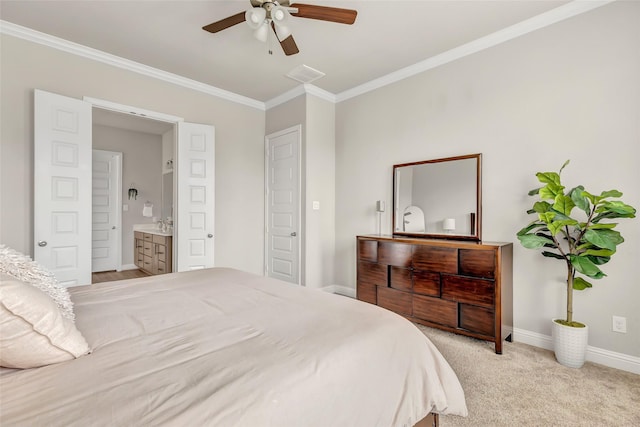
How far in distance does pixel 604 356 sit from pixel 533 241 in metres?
1.04

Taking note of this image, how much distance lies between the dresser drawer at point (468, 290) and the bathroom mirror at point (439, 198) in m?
0.52

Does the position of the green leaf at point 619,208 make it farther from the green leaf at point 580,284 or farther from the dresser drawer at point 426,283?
the dresser drawer at point 426,283

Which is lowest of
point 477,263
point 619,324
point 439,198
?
point 619,324

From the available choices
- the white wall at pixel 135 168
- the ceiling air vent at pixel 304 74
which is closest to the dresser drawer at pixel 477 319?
the ceiling air vent at pixel 304 74

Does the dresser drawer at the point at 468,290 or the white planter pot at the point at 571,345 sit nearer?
the white planter pot at the point at 571,345

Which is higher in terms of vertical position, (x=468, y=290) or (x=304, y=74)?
(x=304, y=74)

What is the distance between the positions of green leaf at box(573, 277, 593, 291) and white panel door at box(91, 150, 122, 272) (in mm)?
6792

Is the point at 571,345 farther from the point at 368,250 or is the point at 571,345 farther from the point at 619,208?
the point at 368,250

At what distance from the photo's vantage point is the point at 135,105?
3.48m

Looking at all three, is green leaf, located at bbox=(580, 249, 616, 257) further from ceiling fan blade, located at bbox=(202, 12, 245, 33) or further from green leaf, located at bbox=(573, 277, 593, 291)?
ceiling fan blade, located at bbox=(202, 12, 245, 33)

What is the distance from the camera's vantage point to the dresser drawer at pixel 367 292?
3332mm

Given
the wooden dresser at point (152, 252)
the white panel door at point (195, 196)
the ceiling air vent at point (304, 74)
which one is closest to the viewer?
the ceiling air vent at point (304, 74)

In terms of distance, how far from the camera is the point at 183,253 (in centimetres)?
372

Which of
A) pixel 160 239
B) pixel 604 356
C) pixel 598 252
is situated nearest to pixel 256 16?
pixel 598 252
